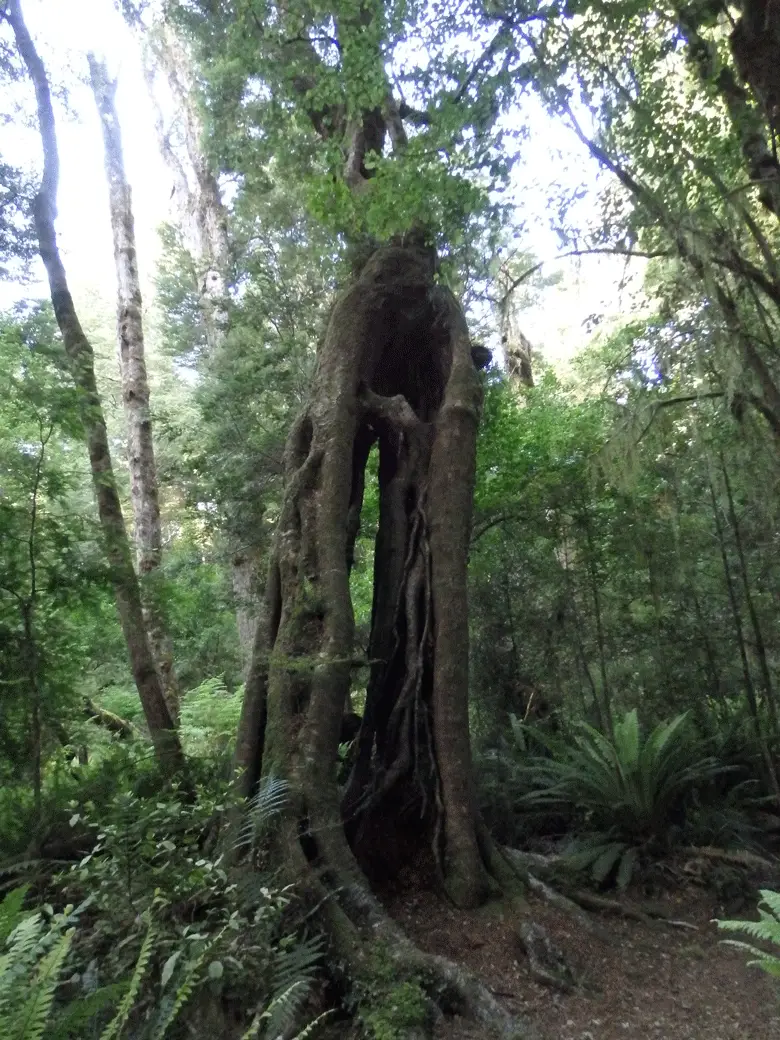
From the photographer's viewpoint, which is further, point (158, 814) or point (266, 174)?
point (266, 174)

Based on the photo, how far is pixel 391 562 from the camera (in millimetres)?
6301

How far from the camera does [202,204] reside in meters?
13.0

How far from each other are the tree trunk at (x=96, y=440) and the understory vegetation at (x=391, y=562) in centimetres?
4

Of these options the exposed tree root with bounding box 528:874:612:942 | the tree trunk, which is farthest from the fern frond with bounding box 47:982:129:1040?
the tree trunk

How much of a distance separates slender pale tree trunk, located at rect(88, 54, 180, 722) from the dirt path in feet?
17.3

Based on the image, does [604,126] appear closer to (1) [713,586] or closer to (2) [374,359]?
(2) [374,359]

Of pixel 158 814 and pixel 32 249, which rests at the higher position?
pixel 32 249

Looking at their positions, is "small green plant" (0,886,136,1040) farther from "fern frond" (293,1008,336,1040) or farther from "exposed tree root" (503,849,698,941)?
"exposed tree root" (503,849,698,941)

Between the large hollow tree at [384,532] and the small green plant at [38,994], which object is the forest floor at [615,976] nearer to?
the large hollow tree at [384,532]

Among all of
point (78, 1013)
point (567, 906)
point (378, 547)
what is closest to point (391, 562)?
point (378, 547)

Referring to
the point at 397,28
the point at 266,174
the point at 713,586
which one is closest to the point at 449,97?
the point at 397,28

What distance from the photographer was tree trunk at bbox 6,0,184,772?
6.62 meters

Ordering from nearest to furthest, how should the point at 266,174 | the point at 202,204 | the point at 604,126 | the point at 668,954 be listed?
the point at 668,954 < the point at 604,126 < the point at 266,174 < the point at 202,204

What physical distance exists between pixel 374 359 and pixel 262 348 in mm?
3216
